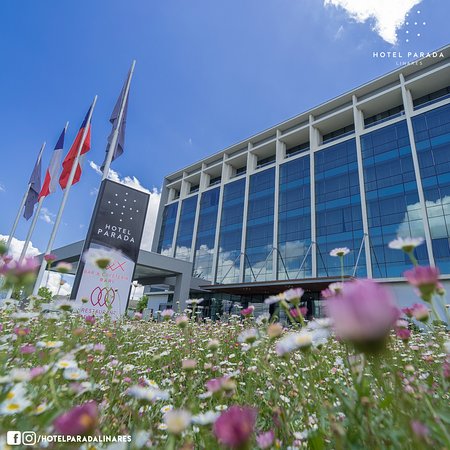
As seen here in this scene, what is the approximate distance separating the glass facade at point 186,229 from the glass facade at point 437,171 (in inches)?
978

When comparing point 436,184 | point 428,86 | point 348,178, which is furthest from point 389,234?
point 428,86

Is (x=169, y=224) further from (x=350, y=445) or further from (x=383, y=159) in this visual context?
(x=350, y=445)

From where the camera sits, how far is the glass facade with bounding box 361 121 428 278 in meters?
19.1

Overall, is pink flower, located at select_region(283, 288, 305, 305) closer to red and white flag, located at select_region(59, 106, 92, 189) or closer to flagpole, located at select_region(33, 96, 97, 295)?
flagpole, located at select_region(33, 96, 97, 295)

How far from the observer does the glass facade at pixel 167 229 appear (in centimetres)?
3775

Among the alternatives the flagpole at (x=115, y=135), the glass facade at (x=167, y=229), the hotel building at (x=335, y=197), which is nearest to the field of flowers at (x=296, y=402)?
the flagpole at (x=115, y=135)

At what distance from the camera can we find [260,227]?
93.2 feet

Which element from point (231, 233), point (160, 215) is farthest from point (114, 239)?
point (160, 215)

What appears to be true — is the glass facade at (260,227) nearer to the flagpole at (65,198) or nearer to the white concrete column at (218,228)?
the white concrete column at (218,228)

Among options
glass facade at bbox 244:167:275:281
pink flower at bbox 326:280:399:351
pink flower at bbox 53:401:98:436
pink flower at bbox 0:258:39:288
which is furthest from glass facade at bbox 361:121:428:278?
pink flower at bbox 53:401:98:436

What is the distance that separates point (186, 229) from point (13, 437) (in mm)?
35838

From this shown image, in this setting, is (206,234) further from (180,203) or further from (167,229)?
(167,229)

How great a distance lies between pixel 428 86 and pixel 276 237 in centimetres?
1839

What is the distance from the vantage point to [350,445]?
76cm
